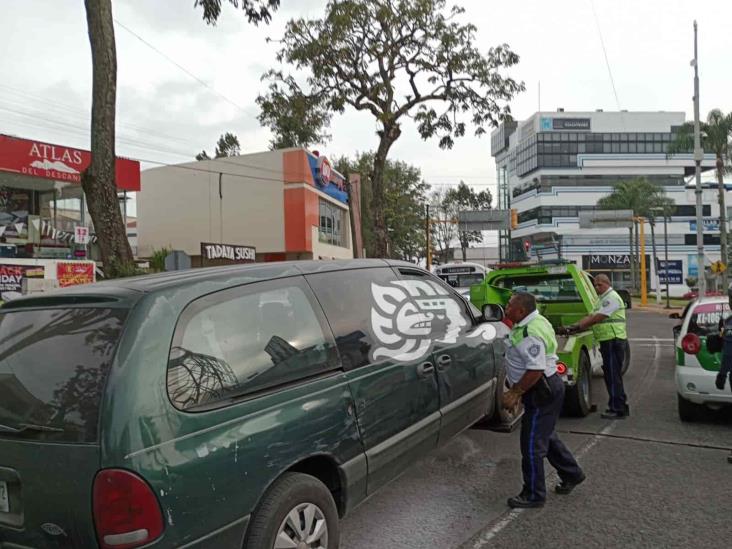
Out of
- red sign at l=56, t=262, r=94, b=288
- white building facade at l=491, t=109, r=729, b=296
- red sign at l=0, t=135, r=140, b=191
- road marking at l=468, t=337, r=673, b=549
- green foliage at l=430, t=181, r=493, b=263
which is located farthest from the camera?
white building facade at l=491, t=109, r=729, b=296

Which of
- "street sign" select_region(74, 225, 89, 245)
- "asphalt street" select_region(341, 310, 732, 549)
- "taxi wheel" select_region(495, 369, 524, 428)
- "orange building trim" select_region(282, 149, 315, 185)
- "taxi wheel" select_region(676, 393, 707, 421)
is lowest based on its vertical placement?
"asphalt street" select_region(341, 310, 732, 549)

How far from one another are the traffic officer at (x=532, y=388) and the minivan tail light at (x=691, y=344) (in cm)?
266

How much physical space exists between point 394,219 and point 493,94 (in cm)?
2550

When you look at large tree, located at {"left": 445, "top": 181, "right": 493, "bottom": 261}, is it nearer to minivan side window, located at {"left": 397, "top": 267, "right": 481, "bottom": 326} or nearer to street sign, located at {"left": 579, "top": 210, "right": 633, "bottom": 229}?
street sign, located at {"left": 579, "top": 210, "right": 633, "bottom": 229}

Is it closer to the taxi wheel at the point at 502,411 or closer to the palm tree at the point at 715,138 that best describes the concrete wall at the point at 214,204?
the palm tree at the point at 715,138

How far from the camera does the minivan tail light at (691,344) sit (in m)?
5.97

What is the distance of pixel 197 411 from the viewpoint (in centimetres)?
242

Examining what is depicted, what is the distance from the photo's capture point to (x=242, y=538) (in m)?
2.47

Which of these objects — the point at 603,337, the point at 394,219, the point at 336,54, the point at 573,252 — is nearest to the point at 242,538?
A: the point at 603,337

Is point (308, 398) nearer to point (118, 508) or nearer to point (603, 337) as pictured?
point (118, 508)

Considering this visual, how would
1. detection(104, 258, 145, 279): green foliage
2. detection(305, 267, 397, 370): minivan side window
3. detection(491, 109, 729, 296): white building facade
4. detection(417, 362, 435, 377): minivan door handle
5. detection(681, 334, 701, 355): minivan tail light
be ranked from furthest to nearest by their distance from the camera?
detection(491, 109, 729, 296): white building facade → detection(104, 258, 145, 279): green foliage → detection(681, 334, 701, 355): minivan tail light → detection(417, 362, 435, 377): minivan door handle → detection(305, 267, 397, 370): minivan side window

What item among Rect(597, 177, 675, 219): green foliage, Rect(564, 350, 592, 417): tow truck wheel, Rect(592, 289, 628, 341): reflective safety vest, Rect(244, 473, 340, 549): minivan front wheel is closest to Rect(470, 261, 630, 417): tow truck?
Rect(564, 350, 592, 417): tow truck wheel

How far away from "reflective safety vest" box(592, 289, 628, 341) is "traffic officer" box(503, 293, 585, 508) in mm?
2614

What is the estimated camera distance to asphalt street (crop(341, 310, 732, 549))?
3.63m
